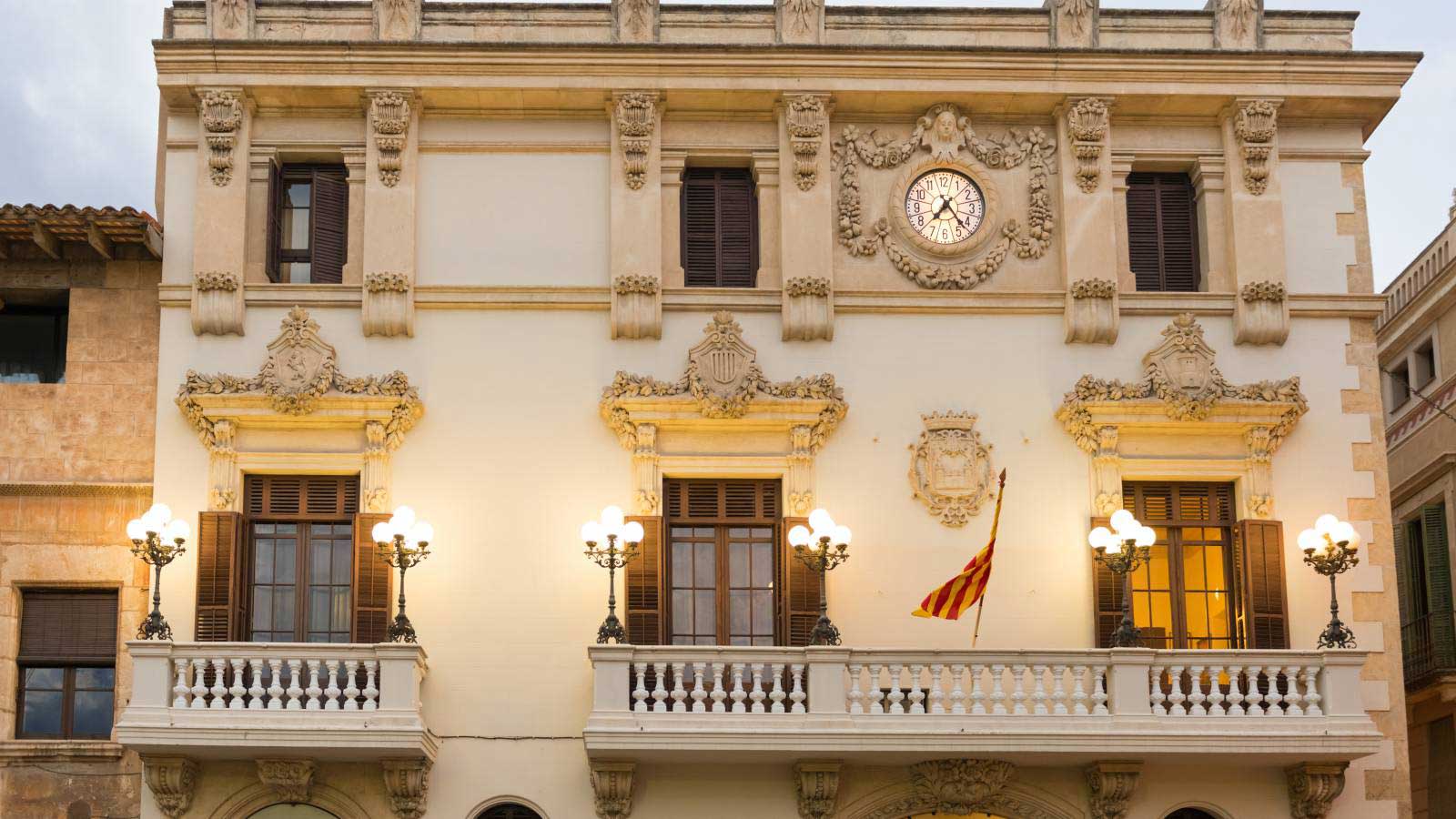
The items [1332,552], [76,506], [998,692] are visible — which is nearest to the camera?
[998,692]

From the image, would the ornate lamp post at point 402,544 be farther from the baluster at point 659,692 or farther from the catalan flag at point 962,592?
the catalan flag at point 962,592

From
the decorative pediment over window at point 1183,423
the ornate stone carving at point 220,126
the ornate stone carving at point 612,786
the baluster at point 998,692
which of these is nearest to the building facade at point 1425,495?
the decorative pediment over window at point 1183,423

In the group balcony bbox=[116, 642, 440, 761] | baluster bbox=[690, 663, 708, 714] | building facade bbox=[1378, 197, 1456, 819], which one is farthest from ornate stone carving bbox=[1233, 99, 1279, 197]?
balcony bbox=[116, 642, 440, 761]

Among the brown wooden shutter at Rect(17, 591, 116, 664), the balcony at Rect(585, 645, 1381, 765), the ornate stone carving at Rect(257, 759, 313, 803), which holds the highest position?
the brown wooden shutter at Rect(17, 591, 116, 664)

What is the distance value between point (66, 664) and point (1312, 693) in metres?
13.9

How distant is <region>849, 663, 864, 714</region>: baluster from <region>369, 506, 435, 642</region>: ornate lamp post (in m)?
4.73

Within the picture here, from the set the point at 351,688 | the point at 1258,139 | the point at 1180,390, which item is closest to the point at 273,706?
the point at 351,688

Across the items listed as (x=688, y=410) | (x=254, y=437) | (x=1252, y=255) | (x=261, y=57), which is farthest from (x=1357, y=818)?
(x=261, y=57)

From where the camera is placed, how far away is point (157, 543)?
887 inches

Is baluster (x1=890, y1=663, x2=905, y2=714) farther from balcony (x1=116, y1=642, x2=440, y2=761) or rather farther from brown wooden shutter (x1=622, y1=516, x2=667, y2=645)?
balcony (x1=116, y1=642, x2=440, y2=761)

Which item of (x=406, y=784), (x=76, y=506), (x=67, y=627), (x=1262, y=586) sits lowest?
(x=406, y=784)

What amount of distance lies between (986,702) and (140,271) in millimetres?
11198

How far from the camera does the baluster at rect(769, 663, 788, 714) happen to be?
22531 mm

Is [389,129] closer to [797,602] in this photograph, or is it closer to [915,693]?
[797,602]
